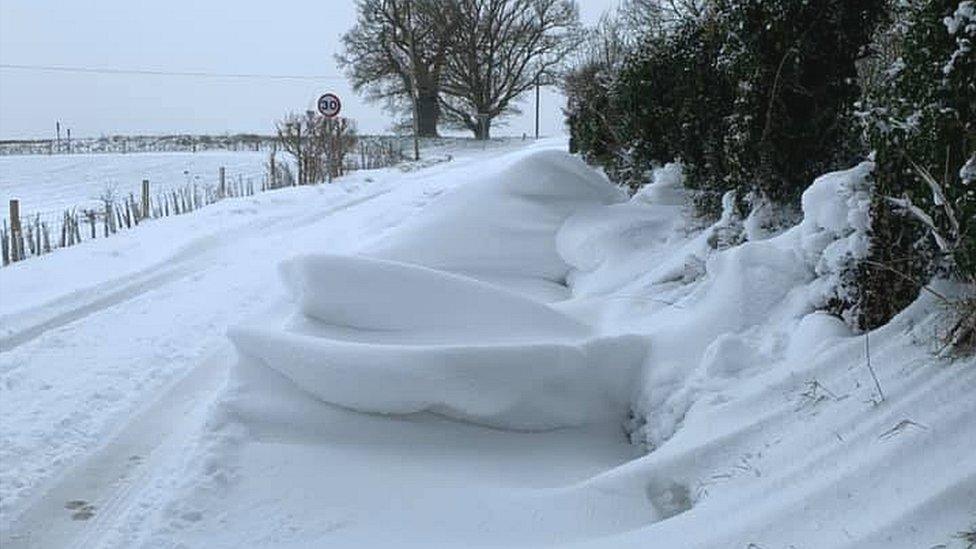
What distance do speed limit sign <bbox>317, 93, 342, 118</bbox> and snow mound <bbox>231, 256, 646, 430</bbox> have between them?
16.3 metres

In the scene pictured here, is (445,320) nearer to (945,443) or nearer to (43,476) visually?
(43,476)

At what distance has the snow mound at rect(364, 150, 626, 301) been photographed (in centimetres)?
778

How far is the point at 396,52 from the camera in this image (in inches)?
1671

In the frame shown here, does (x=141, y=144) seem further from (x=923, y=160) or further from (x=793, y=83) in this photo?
(x=923, y=160)

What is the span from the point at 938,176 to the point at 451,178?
48.0 feet

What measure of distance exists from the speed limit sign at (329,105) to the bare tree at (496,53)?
2178 centimetres

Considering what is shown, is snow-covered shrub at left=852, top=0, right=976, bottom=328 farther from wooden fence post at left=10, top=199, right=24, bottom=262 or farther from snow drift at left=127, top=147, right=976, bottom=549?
wooden fence post at left=10, top=199, right=24, bottom=262

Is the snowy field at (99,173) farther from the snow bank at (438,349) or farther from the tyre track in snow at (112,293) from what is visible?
the snow bank at (438,349)

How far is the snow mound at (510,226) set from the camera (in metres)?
7.78

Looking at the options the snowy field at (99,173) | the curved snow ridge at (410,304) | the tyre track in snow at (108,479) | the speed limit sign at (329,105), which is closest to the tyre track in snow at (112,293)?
the tyre track in snow at (108,479)

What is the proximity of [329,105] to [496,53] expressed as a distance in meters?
23.8

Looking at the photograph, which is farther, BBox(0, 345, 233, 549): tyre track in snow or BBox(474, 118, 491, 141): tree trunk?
BBox(474, 118, 491, 141): tree trunk

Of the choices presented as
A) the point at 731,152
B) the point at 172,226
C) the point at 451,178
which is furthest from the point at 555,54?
the point at 731,152

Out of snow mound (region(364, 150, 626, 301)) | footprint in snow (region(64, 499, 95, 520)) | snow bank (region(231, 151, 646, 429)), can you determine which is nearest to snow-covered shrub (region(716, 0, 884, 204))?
snow bank (region(231, 151, 646, 429))
